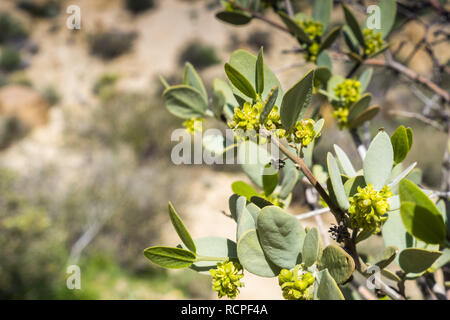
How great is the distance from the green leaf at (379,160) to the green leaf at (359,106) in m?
0.29

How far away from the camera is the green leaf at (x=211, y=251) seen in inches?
18.5

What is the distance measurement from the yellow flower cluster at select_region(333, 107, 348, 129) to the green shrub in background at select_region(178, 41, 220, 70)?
9033 millimetres

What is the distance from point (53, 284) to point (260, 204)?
3066 mm

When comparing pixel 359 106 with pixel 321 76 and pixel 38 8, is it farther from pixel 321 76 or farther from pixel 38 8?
pixel 38 8

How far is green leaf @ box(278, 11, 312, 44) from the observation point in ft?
2.48

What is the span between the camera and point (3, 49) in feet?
30.4

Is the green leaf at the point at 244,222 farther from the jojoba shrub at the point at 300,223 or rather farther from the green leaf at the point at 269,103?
the green leaf at the point at 269,103

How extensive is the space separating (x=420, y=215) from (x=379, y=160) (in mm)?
142

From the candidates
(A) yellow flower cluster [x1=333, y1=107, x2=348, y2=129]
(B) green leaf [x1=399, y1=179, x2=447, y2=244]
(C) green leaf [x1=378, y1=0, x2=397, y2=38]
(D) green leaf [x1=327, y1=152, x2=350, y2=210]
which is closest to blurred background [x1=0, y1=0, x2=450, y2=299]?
(A) yellow flower cluster [x1=333, y1=107, x2=348, y2=129]

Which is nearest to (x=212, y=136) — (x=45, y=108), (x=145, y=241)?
(x=145, y=241)

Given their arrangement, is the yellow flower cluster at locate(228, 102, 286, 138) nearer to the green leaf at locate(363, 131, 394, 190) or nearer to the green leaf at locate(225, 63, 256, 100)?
the green leaf at locate(225, 63, 256, 100)

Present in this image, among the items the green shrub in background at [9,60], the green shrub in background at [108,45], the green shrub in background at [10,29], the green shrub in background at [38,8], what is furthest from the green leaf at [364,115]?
the green shrub in background at [38,8]

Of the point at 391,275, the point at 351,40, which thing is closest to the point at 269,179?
the point at 391,275

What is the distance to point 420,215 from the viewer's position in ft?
1.01
